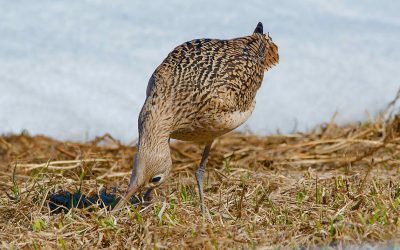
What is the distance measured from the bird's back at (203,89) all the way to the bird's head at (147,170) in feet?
1.32

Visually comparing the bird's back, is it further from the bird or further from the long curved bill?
the long curved bill

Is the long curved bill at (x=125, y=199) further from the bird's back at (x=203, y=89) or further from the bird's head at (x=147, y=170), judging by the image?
the bird's back at (x=203, y=89)

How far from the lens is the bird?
20.3 ft

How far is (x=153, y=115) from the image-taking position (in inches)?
253

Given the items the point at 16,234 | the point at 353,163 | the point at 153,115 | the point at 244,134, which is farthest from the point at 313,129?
the point at 16,234

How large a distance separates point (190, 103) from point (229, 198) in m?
0.82

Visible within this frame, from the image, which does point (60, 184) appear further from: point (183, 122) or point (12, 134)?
point (12, 134)

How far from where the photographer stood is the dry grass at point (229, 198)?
546 cm

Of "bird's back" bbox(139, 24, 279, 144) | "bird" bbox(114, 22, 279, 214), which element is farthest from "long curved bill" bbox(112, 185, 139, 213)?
"bird's back" bbox(139, 24, 279, 144)

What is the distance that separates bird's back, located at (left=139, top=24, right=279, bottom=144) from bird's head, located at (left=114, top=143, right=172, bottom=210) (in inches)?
15.8

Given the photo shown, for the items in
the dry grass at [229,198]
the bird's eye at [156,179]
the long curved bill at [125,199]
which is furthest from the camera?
the bird's eye at [156,179]

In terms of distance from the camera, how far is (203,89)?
6.64 meters

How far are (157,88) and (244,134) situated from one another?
390cm

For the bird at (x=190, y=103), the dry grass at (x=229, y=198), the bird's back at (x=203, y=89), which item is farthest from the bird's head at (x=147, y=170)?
the bird's back at (x=203, y=89)
